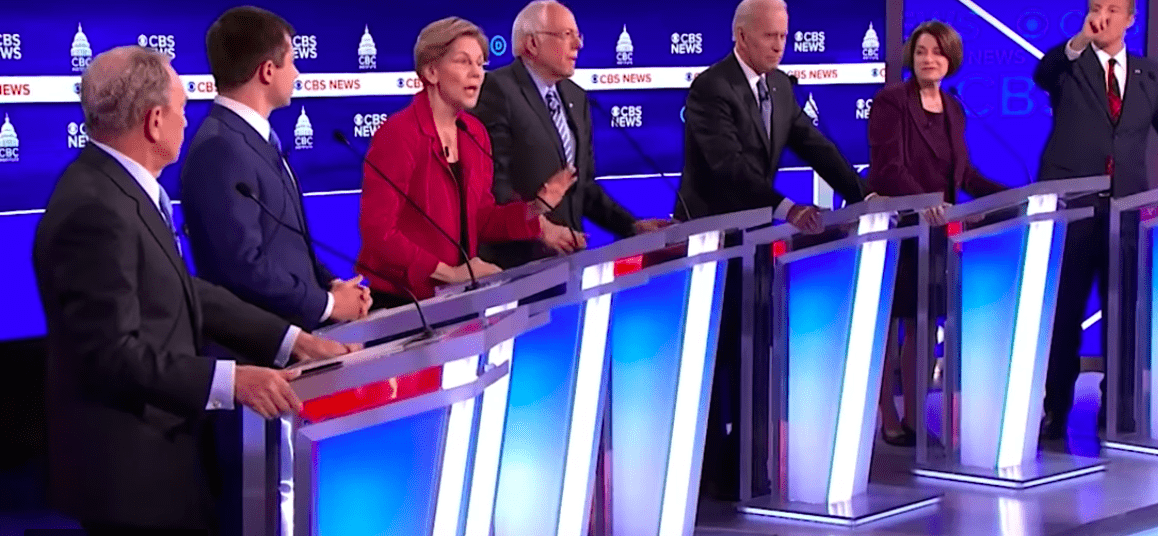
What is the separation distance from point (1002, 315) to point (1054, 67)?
1.24 meters

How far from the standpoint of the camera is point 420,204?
4.23 m

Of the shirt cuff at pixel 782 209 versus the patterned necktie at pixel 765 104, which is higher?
the patterned necktie at pixel 765 104

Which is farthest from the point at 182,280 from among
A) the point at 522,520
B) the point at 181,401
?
the point at 522,520

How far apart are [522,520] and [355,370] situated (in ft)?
3.33

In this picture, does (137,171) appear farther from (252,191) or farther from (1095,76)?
(1095,76)

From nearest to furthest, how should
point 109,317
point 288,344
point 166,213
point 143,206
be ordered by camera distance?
point 109,317, point 143,206, point 166,213, point 288,344

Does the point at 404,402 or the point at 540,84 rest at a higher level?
the point at 540,84

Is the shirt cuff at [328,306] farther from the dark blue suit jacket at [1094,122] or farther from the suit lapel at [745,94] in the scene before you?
the dark blue suit jacket at [1094,122]

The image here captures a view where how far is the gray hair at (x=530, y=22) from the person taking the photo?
192 inches

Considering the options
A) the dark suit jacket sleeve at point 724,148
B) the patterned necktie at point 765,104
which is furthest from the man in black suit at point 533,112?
the patterned necktie at point 765,104

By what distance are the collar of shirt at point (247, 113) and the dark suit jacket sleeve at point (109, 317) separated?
2.50 feet

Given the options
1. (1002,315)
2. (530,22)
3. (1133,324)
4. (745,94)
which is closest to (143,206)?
(530,22)

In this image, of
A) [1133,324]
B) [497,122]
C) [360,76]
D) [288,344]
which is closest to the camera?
[288,344]

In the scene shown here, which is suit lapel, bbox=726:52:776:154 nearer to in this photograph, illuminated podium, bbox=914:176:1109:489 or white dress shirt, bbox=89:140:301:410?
illuminated podium, bbox=914:176:1109:489
